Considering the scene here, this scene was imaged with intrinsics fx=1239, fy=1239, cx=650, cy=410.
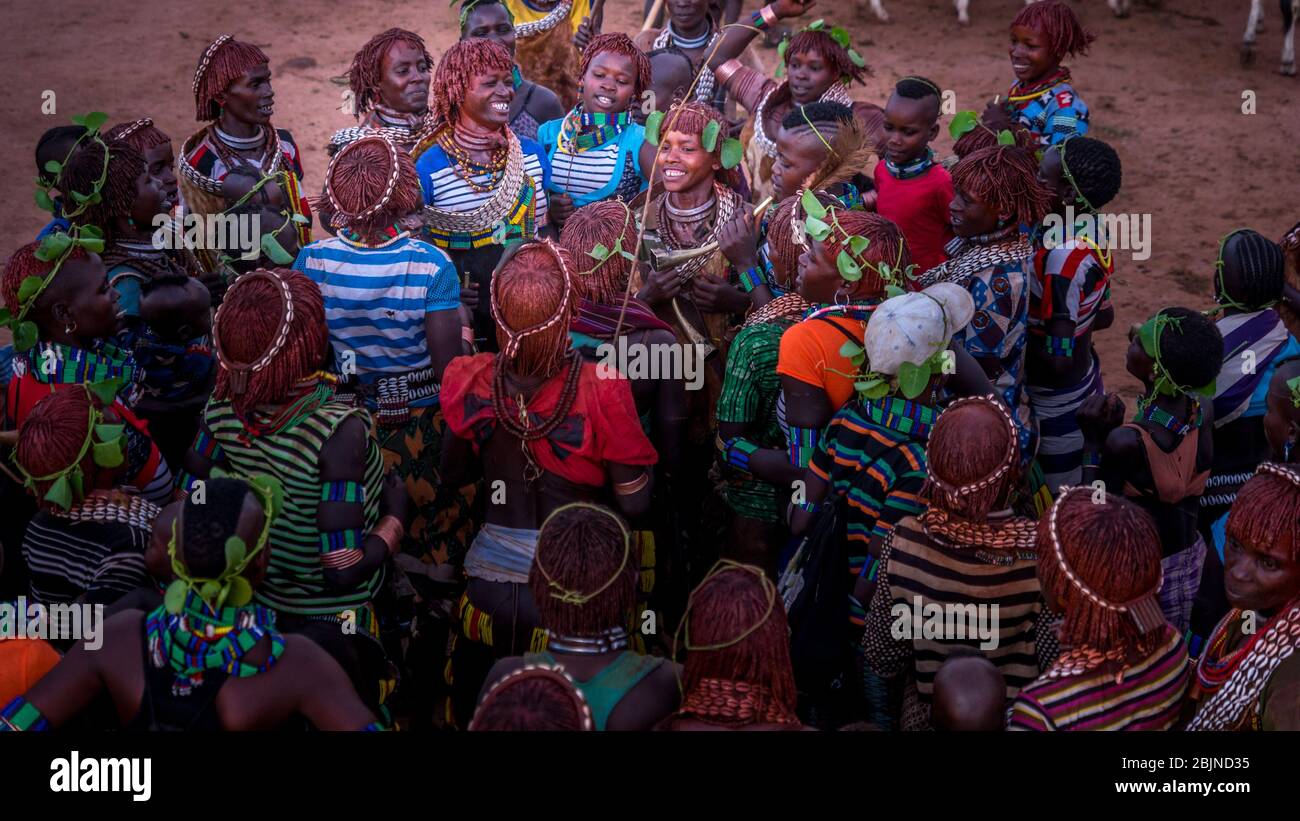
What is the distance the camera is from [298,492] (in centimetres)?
375

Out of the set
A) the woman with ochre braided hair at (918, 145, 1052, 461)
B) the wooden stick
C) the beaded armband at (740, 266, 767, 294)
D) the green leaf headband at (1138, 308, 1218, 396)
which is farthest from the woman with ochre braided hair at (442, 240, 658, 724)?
the wooden stick

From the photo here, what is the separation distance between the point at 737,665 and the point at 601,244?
6.65ft

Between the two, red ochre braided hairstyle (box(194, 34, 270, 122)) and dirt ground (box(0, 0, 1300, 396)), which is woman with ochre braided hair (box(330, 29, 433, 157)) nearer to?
red ochre braided hairstyle (box(194, 34, 270, 122))

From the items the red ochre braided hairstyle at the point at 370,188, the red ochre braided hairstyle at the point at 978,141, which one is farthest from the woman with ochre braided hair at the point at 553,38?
the red ochre braided hairstyle at the point at 370,188

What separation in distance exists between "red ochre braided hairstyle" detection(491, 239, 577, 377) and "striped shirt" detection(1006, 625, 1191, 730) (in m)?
1.75

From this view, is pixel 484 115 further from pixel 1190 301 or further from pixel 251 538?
pixel 1190 301

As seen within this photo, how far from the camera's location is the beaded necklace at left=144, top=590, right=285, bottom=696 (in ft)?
9.91

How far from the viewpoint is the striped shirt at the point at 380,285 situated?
4.67 m

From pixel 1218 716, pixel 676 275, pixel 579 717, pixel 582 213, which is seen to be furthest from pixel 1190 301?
pixel 579 717

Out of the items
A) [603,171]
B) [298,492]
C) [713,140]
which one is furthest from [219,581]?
[603,171]

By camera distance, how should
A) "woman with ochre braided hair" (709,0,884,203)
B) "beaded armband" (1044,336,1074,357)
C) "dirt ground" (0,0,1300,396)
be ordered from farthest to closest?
1. "dirt ground" (0,0,1300,396)
2. "woman with ochre braided hair" (709,0,884,203)
3. "beaded armband" (1044,336,1074,357)

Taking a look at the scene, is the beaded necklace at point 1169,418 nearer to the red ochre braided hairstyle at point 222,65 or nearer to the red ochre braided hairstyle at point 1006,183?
the red ochre braided hairstyle at point 1006,183

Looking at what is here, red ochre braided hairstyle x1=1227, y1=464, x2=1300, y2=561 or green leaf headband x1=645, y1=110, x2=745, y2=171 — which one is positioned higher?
green leaf headband x1=645, y1=110, x2=745, y2=171

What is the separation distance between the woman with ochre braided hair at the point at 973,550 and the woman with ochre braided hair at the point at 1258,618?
1.67ft
